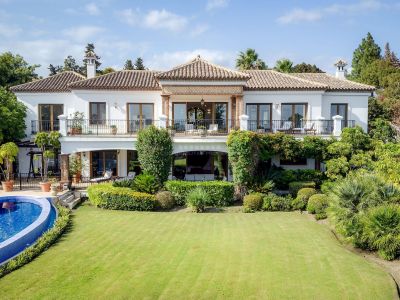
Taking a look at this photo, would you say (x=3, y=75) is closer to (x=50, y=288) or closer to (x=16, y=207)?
(x=16, y=207)

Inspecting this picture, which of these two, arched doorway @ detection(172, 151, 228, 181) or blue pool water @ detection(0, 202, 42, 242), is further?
arched doorway @ detection(172, 151, 228, 181)

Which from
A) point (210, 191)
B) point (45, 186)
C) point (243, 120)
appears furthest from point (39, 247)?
point (243, 120)

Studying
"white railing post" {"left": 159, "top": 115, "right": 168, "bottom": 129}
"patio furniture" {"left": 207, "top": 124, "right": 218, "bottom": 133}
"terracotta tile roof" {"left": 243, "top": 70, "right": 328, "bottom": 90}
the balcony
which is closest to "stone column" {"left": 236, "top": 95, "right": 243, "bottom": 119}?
the balcony

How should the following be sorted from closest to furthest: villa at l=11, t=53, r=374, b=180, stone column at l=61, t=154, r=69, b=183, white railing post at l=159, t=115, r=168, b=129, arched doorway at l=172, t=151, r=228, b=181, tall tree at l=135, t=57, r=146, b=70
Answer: stone column at l=61, t=154, r=69, b=183, white railing post at l=159, t=115, r=168, b=129, villa at l=11, t=53, r=374, b=180, arched doorway at l=172, t=151, r=228, b=181, tall tree at l=135, t=57, r=146, b=70

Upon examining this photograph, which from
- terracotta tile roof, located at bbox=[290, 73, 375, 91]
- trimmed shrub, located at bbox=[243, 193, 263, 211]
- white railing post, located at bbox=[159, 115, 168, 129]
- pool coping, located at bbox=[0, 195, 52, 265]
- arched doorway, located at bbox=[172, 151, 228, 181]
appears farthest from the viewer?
terracotta tile roof, located at bbox=[290, 73, 375, 91]

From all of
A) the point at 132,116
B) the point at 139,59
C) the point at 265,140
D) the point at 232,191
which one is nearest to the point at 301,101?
the point at 265,140

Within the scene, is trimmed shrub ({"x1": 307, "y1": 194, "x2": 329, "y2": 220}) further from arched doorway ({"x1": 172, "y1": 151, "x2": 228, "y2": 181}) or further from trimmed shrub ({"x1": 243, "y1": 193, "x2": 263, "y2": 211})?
Result: arched doorway ({"x1": 172, "y1": 151, "x2": 228, "y2": 181})

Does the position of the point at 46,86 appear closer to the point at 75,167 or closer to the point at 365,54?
the point at 75,167
